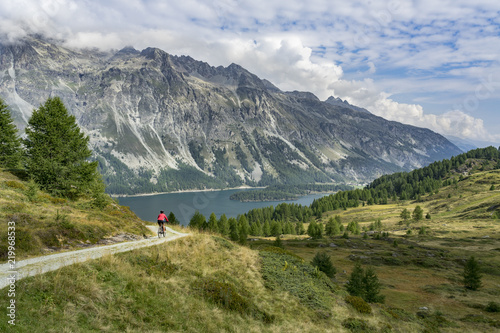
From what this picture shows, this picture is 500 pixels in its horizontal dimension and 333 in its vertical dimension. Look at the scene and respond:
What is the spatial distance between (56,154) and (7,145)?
415 inches

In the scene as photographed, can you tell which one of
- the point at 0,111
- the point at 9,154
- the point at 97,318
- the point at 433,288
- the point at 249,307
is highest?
the point at 0,111

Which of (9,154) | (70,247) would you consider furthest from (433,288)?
(9,154)

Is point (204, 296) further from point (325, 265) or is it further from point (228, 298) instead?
point (325, 265)

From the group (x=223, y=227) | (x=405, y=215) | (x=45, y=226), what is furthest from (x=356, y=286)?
(x=405, y=215)

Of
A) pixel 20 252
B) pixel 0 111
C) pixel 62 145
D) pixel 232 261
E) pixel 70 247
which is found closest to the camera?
pixel 20 252

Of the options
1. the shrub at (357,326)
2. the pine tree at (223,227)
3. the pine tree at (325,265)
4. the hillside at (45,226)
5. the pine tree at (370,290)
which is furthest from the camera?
the pine tree at (223,227)

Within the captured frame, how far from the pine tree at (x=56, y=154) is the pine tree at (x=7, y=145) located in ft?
16.4

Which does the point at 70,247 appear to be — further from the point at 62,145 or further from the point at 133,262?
the point at 62,145

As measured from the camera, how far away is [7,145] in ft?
127

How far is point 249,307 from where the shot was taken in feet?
50.5

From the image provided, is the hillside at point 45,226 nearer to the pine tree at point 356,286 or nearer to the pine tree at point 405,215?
the pine tree at point 356,286

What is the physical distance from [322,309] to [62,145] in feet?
121

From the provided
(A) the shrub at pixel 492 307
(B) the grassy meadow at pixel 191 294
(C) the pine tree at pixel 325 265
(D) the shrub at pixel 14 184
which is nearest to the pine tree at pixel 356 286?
(B) the grassy meadow at pixel 191 294

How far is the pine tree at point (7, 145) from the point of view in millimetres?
37969
